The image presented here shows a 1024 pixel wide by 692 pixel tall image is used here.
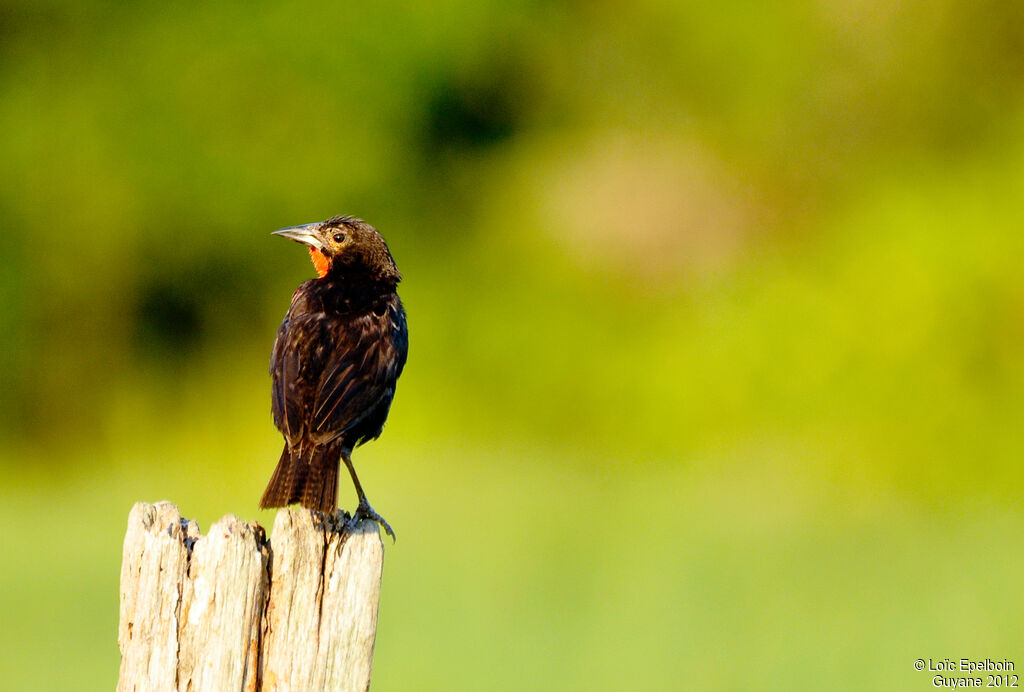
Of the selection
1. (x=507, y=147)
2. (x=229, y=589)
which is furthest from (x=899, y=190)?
(x=229, y=589)

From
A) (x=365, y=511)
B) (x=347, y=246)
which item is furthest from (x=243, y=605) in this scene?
(x=347, y=246)

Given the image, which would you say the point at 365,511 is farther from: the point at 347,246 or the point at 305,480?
the point at 347,246

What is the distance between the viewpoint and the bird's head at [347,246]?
3.82 metres

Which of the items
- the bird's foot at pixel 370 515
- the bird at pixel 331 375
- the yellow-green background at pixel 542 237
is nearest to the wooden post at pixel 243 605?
the bird at pixel 331 375

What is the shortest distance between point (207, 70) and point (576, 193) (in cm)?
433

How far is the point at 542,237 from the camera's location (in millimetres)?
14359

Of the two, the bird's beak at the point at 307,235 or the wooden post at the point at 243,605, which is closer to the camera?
the wooden post at the point at 243,605

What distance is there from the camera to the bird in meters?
3.09

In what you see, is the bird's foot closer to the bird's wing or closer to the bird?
the bird

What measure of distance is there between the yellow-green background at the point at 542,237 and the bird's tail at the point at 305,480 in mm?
6001

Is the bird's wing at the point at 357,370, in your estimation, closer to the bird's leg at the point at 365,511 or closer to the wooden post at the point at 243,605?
the bird's leg at the point at 365,511

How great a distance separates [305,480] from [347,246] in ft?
3.32

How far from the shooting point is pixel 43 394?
13758 millimetres

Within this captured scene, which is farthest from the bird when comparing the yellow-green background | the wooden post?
the yellow-green background
